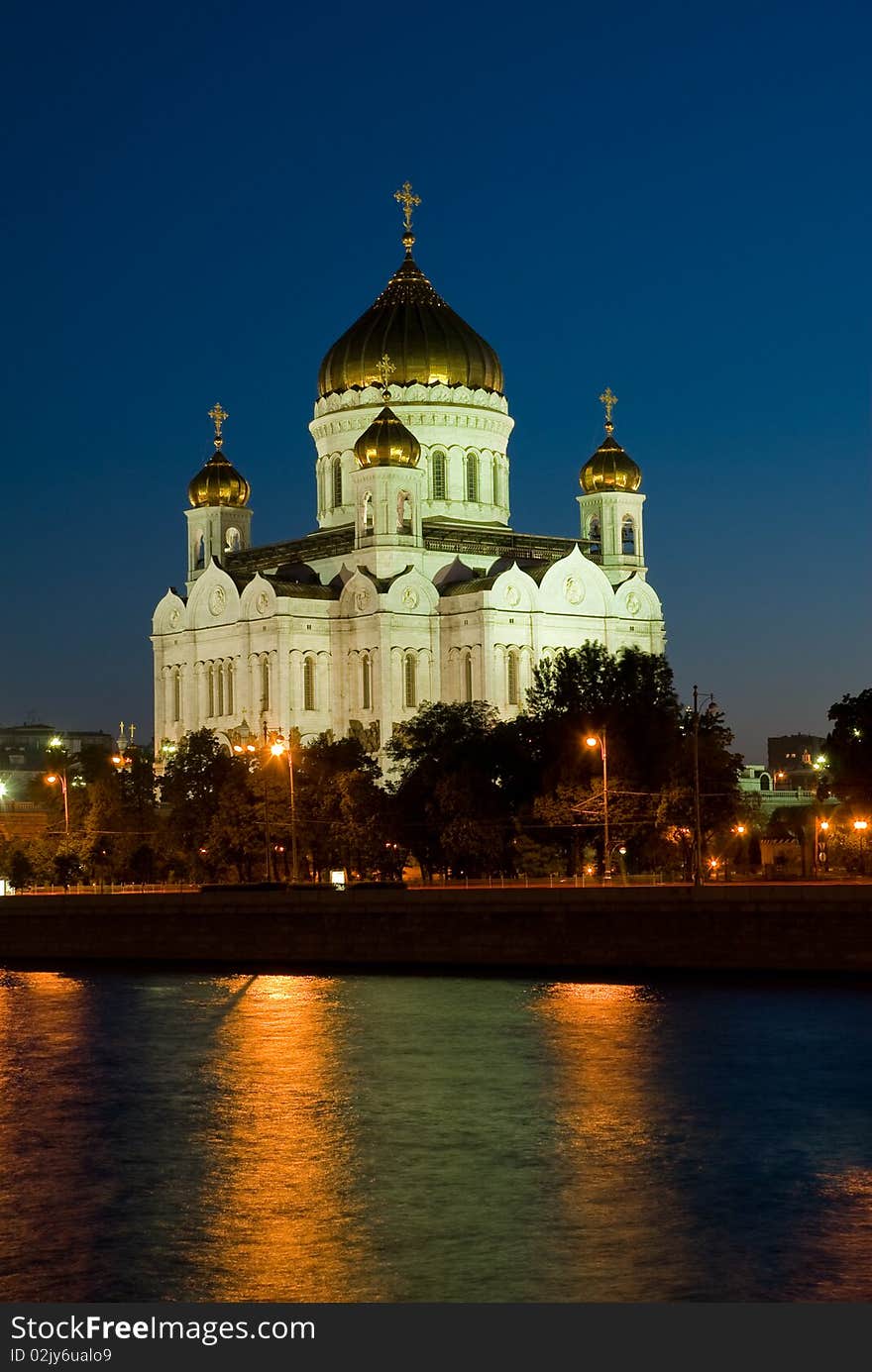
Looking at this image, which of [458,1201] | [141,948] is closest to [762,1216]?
[458,1201]

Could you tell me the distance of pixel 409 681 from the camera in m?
92.6

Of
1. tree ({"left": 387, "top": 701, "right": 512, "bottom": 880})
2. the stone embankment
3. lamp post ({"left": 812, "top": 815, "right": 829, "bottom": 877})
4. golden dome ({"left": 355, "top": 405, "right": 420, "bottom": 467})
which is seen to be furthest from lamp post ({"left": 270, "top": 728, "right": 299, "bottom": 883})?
lamp post ({"left": 812, "top": 815, "right": 829, "bottom": 877})

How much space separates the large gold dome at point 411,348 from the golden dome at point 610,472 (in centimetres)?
518

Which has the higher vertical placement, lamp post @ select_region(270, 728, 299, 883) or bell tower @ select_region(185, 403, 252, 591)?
bell tower @ select_region(185, 403, 252, 591)

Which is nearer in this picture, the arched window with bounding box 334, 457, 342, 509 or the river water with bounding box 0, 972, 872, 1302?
the river water with bounding box 0, 972, 872, 1302

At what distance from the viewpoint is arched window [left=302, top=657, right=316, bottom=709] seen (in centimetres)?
9356

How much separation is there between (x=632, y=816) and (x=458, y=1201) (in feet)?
127

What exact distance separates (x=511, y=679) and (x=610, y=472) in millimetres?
13021

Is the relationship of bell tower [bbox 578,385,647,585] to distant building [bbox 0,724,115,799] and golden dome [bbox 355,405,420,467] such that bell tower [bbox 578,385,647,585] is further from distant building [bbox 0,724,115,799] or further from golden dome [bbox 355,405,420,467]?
distant building [bbox 0,724,115,799]

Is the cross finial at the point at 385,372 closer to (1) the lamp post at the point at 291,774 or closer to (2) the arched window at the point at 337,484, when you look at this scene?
(2) the arched window at the point at 337,484

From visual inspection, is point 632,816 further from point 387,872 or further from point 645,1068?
point 645,1068

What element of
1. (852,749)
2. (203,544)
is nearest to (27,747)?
(203,544)

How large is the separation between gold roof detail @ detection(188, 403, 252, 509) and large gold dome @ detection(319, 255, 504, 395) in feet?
19.0

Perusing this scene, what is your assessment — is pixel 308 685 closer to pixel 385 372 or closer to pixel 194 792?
pixel 385 372
